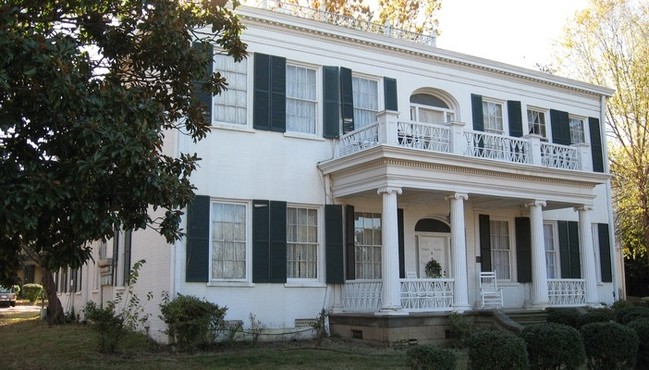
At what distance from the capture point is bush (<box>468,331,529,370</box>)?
1032cm

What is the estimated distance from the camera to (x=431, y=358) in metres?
9.61

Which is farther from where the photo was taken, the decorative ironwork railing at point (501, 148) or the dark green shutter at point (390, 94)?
the dark green shutter at point (390, 94)

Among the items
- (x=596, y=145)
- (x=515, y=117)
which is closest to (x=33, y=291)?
(x=515, y=117)

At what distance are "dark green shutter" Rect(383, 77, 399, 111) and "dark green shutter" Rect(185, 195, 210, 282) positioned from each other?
6654 mm

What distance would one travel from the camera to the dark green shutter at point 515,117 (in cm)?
2300

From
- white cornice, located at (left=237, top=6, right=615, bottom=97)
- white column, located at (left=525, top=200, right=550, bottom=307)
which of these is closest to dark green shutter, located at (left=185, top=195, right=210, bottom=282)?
white cornice, located at (left=237, top=6, right=615, bottom=97)

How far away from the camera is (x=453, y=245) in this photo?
59.1 ft

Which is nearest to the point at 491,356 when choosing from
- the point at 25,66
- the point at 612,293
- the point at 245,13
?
the point at 25,66

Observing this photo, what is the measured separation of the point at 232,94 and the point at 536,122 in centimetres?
1172

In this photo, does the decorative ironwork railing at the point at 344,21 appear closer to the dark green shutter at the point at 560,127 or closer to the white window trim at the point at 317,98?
the white window trim at the point at 317,98

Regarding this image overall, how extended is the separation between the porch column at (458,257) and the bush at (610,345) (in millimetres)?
5717

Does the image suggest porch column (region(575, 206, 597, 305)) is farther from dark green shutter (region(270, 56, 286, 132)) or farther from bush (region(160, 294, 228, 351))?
bush (region(160, 294, 228, 351))

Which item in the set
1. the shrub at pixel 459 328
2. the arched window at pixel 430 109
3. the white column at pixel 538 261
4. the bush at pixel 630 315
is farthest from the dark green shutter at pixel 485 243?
the bush at pixel 630 315

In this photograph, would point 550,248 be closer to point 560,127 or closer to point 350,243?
point 560,127
